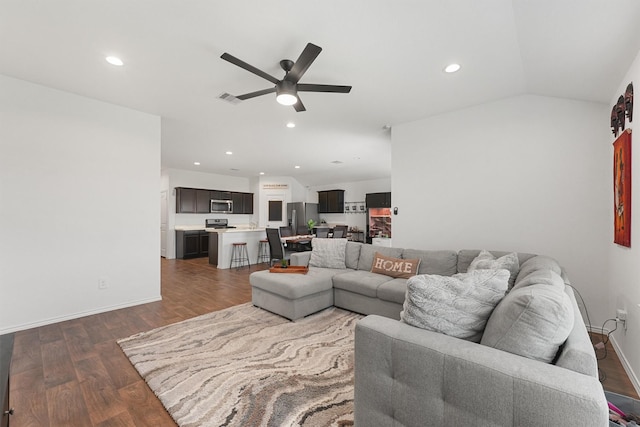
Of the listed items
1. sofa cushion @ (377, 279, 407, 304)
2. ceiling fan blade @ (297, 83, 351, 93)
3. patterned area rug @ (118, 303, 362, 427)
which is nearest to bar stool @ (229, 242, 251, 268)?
patterned area rug @ (118, 303, 362, 427)

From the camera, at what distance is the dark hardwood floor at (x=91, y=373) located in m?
1.73

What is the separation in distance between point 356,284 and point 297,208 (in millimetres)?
6231

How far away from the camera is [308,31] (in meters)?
2.12

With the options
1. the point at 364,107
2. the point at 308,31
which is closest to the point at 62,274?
the point at 308,31

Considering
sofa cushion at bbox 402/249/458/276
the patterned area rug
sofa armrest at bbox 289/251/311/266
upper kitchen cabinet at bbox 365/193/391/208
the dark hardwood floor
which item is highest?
upper kitchen cabinet at bbox 365/193/391/208

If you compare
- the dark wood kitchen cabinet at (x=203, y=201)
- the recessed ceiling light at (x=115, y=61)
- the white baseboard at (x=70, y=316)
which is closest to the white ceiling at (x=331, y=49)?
the recessed ceiling light at (x=115, y=61)

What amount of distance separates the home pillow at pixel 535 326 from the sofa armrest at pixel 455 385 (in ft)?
0.25

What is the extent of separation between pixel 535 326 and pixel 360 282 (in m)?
2.26

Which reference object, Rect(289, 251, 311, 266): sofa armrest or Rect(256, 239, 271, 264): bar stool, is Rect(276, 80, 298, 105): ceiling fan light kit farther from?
Rect(256, 239, 271, 264): bar stool

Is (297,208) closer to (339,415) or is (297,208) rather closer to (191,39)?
(191,39)

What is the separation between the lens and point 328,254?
4062mm

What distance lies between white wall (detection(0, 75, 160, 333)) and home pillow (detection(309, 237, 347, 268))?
2.31 metres

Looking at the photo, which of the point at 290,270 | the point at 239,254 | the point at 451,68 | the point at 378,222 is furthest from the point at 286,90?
the point at 378,222

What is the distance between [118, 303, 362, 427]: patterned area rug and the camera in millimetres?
1729
